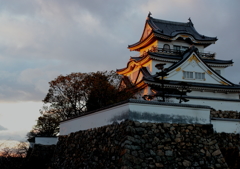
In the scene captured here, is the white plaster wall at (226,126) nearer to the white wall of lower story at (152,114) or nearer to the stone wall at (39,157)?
the white wall of lower story at (152,114)

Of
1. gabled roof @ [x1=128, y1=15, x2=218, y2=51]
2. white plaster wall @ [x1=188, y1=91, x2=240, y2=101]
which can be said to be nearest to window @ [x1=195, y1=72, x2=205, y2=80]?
white plaster wall @ [x1=188, y1=91, x2=240, y2=101]

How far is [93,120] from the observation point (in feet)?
50.7

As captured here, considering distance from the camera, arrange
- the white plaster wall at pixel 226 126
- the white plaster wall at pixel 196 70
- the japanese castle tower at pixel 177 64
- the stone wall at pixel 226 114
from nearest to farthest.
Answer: the white plaster wall at pixel 226 126
the stone wall at pixel 226 114
the japanese castle tower at pixel 177 64
the white plaster wall at pixel 196 70

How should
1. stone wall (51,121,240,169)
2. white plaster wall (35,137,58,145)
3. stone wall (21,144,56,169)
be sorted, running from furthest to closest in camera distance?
white plaster wall (35,137,58,145) < stone wall (21,144,56,169) < stone wall (51,121,240,169)

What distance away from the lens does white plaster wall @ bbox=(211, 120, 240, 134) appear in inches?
611

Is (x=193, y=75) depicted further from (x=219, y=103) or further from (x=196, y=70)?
(x=219, y=103)

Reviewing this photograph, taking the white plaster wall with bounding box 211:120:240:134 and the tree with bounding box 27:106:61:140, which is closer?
the white plaster wall with bounding box 211:120:240:134

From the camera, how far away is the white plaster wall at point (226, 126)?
15514 mm

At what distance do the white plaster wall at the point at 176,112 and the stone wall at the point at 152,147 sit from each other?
28cm

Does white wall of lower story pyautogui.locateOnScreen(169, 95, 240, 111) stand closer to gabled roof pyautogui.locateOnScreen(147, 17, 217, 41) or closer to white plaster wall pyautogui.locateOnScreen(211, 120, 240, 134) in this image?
white plaster wall pyautogui.locateOnScreen(211, 120, 240, 134)

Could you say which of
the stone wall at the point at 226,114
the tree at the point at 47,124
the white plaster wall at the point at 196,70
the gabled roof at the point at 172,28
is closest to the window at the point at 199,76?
the white plaster wall at the point at 196,70

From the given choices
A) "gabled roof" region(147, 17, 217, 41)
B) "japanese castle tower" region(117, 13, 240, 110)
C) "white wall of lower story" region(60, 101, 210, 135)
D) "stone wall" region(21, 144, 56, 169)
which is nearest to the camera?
"white wall of lower story" region(60, 101, 210, 135)

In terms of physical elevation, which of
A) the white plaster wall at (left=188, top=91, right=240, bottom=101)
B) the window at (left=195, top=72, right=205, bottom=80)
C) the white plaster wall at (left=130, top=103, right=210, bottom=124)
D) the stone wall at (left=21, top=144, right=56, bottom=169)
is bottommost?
the stone wall at (left=21, top=144, right=56, bottom=169)

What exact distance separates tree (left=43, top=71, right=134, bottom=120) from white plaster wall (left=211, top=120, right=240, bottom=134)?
1077cm
